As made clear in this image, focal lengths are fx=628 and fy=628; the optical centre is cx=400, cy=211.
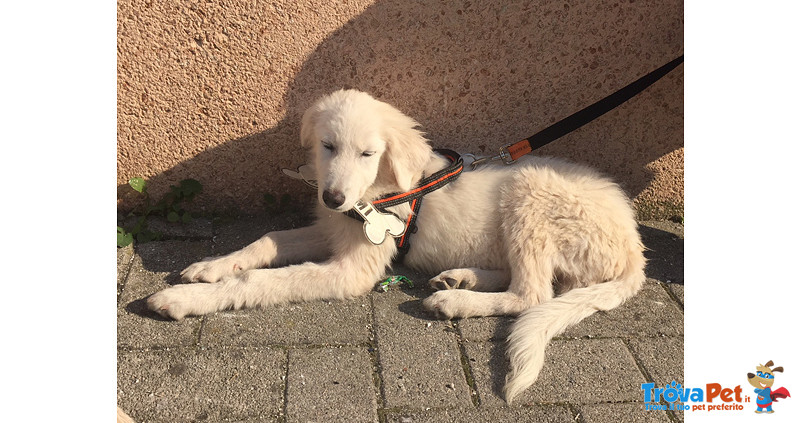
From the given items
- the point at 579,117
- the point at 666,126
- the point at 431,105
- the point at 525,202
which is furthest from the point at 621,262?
the point at 431,105

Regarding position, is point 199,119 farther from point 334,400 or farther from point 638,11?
point 638,11

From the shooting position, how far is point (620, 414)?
245cm

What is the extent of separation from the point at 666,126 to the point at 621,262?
117cm

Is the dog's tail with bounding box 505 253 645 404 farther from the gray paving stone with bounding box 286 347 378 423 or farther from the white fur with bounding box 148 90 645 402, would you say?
the gray paving stone with bounding box 286 347 378 423

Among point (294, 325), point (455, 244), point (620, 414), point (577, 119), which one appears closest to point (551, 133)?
point (577, 119)

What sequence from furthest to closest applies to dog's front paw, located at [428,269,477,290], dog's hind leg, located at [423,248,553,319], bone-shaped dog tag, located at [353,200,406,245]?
dog's front paw, located at [428,269,477,290] → bone-shaped dog tag, located at [353,200,406,245] → dog's hind leg, located at [423,248,553,319]

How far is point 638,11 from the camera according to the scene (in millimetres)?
3588

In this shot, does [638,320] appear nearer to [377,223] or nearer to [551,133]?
[551,133]

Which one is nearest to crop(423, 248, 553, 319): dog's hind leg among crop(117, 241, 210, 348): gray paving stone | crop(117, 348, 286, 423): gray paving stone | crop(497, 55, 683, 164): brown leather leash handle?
crop(497, 55, 683, 164): brown leather leash handle

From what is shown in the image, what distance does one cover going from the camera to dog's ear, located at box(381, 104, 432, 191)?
10.1 feet
